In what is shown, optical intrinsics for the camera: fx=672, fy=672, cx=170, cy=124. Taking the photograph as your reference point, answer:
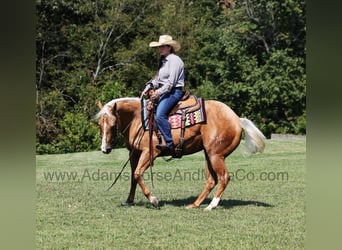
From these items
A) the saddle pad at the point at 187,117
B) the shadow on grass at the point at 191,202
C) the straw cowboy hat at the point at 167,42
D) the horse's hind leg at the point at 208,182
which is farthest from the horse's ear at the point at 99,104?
the horse's hind leg at the point at 208,182

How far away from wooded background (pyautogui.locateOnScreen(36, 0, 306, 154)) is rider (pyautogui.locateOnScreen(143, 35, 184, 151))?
0.07m

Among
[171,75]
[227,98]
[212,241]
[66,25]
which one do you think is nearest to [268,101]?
[227,98]

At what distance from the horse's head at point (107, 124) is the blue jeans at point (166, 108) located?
347 mm

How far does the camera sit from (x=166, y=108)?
511 centimetres

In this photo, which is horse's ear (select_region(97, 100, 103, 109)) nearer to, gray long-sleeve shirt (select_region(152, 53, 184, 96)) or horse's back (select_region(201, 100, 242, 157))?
gray long-sleeve shirt (select_region(152, 53, 184, 96))

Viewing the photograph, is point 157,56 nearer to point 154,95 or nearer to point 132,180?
point 154,95

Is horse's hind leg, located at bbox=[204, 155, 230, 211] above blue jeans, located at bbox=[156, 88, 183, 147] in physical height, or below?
below

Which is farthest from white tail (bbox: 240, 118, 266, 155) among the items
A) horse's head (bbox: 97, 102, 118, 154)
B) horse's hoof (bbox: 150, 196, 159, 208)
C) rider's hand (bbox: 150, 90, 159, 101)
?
horse's head (bbox: 97, 102, 118, 154)

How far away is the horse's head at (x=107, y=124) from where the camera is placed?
519 cm

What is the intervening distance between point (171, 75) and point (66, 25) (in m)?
0.92

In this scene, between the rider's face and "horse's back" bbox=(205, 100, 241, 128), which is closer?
the rider's face

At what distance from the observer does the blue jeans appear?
509cm

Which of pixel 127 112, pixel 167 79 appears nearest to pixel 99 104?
pixel 127 112
